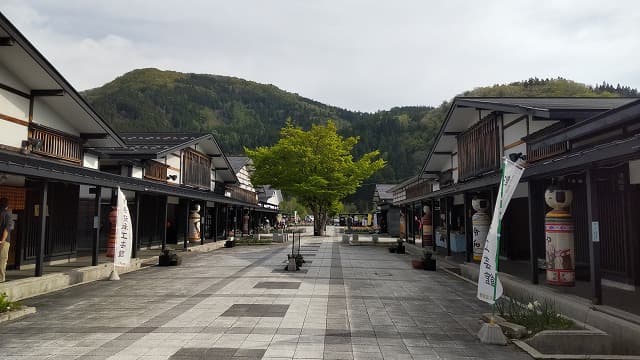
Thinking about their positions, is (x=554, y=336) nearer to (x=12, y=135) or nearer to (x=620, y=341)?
(x=620, y=341)

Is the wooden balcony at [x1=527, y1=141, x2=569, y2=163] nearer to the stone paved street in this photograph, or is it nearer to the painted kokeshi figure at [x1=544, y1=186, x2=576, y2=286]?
the painted kokeshi figure at [x1=544, y1=186, x2=576, y2=286]

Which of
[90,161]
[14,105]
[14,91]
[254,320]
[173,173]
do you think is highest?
[14,91]

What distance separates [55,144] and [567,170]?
15.4m

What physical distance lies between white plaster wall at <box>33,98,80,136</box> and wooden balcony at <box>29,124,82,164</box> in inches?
8.9

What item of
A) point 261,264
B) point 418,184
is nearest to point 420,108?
point 418,184

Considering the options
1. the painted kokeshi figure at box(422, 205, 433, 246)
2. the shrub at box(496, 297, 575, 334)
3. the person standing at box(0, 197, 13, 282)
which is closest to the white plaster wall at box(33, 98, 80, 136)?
the person standing at box(0, 197, 13, 282)

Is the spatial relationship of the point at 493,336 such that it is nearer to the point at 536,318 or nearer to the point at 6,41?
the point at 536,318

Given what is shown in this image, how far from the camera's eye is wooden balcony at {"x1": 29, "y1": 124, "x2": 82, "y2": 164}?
44.5ft

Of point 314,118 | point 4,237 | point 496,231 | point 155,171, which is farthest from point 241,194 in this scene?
point 314,118

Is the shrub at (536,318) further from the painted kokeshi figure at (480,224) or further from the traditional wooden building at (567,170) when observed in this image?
the painted kokeshi figure at (480,224)

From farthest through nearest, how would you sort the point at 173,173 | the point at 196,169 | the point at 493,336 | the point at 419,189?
the point at 419,189 < the point at 196,169 < the point at 173,173 < the point at 493,336

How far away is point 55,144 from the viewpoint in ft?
48.5

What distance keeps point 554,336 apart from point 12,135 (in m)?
14.5

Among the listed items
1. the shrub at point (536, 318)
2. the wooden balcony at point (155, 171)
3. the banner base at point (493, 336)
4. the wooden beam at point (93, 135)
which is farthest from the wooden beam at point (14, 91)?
the shrub at point (536, 318)
